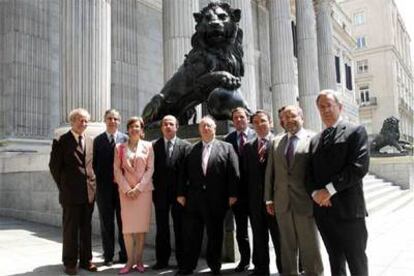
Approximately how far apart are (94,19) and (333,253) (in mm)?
7978

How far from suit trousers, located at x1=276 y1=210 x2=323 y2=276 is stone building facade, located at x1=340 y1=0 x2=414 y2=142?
2162 inches

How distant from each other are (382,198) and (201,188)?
10.1 meters

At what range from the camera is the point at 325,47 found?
23312 millimetres

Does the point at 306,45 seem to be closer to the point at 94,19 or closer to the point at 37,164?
the point at 94,19

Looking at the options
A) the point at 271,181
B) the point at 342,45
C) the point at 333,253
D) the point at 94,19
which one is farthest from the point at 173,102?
the point at 342,45

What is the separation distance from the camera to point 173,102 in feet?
26.2

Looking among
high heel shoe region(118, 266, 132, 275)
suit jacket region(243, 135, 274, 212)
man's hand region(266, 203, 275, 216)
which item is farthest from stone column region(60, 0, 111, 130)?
man's hand region(266, 203, 275, 216)

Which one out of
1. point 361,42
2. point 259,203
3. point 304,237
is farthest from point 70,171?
point 361,42

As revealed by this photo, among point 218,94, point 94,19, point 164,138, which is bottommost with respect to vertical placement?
point 164,138

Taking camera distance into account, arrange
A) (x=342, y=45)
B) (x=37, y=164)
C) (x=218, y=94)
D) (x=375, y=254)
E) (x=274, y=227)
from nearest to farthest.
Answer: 1. (x=274, y=227)
2. (x=375, y=254)
3. (x=218, y=94)
4. (x=37, y=164)
5. (x=342, y=45)

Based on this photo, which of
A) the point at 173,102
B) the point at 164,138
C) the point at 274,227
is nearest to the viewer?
the point at 274,227

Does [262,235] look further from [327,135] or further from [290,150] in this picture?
[327,135]

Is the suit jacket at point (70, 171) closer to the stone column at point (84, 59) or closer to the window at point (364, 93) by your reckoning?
the stone column at point (84, 59)

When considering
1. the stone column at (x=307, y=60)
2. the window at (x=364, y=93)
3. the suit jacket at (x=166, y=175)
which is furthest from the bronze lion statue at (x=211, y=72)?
the window at (x=364, y=93)
